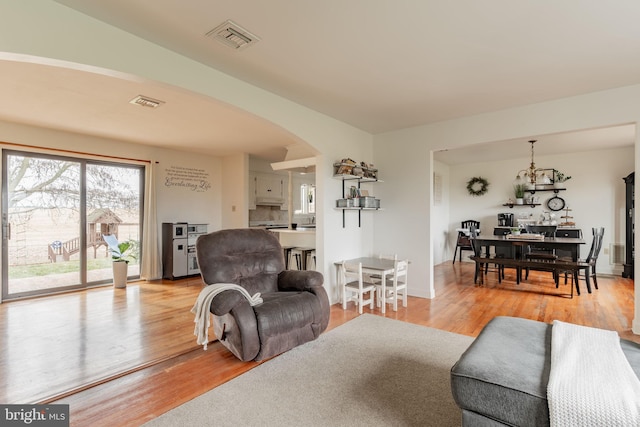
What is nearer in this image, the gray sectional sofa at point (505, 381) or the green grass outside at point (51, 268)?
the gray sectional sofa at point (505, 381)

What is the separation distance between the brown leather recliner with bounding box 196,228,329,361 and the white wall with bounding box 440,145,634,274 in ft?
17.4

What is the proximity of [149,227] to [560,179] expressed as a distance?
8215mm

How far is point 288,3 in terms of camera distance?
1929 millimetres

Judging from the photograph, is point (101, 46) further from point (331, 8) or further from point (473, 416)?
point (473, 416)

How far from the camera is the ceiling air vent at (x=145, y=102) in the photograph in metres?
3.41

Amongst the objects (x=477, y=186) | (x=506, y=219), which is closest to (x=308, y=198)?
(x=477, y=186)

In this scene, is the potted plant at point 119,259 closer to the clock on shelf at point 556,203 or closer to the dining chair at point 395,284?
the dining chair at point 395,284

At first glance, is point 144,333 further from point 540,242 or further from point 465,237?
point 465,237

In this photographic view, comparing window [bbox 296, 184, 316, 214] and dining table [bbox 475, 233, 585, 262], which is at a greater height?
window [bbox 296, 184, 316, 214]

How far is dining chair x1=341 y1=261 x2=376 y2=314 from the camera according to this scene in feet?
12.2

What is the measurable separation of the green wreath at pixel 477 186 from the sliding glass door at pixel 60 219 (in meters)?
7.27

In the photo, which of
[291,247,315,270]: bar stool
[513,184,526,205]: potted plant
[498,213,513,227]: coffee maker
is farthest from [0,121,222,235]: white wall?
[513,184,526,205]: potted plant

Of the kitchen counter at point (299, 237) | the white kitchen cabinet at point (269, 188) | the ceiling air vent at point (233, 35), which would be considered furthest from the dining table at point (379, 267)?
the white kitchen cabinet at point (269, 188)

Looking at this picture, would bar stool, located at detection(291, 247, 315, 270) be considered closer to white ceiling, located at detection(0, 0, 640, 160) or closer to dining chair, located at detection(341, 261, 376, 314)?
dining chair, located at detection(341, 261, 376, 314)
